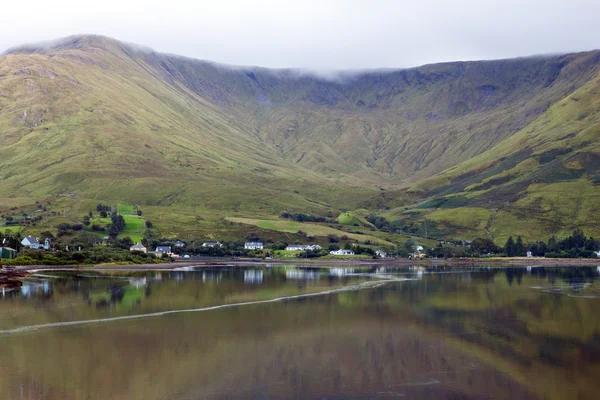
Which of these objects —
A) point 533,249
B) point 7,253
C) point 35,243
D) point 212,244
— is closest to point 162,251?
point 212,244

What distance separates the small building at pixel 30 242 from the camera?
4733 inches

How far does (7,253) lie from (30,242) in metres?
19.7

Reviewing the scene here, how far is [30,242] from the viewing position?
121 m

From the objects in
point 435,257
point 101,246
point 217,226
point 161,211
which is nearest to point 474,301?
point 101,246

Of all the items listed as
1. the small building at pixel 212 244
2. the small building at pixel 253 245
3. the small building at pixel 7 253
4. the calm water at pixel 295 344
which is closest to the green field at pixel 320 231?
the small building at pixel 253 245

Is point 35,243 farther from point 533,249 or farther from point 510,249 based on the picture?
point 533,249

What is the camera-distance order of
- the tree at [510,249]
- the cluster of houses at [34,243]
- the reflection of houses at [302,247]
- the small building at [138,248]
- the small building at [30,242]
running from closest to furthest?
the small building at [30,242], the cluster of houses at [34,243], the small building at [138,248], the reflection of houses at [302,247], the tree at [510,249]

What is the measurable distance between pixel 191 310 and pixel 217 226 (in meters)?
128

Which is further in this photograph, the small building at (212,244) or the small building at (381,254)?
the small building at (381,254)

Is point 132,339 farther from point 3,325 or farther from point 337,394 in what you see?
point 337,394

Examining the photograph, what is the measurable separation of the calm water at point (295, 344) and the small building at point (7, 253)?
1557 inches

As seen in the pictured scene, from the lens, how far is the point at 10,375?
3095 centimetres

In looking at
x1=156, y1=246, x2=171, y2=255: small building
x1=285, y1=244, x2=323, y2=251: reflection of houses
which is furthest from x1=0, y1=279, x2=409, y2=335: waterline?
x1=285, y1=244, x2=323, y2=251: reflection of houses

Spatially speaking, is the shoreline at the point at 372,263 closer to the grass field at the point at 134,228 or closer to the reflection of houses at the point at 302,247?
the reflection of houses at the point at 302,247
